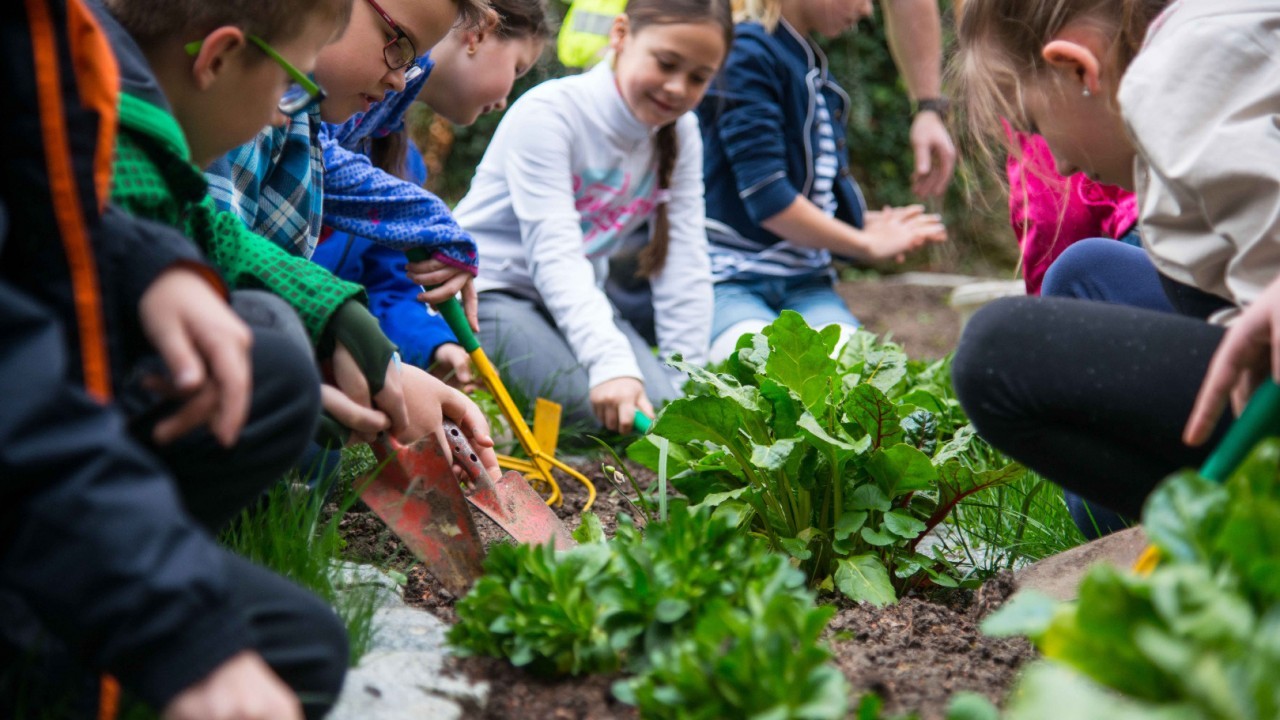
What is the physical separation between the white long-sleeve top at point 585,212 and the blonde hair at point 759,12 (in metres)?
0.51

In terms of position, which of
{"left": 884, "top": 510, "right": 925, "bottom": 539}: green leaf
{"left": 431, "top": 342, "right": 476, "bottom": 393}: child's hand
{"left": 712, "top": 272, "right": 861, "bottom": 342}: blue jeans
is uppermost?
{"left": 884, "top": 510, "right": 925, "bottom": 539}: green leaf

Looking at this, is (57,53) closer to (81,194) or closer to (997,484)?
(81,194)

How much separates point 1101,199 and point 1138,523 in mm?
889

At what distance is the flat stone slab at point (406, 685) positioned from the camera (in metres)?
1.20

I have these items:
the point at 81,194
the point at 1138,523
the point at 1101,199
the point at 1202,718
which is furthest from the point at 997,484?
the point at 81,194

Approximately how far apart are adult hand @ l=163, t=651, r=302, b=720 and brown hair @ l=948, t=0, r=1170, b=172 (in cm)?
132

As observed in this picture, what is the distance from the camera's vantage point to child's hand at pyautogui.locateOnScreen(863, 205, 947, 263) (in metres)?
3.56

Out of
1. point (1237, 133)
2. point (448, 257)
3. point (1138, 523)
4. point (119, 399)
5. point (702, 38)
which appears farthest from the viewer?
point (702, 38)

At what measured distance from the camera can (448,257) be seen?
2.13m

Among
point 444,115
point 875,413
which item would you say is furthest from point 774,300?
point 875,413

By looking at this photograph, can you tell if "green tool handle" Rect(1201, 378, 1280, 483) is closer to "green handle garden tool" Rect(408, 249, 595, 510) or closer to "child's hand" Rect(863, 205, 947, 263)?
"green handle garden tool" Rect(408, 249, 595, 510)

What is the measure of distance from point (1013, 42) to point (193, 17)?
1150mm

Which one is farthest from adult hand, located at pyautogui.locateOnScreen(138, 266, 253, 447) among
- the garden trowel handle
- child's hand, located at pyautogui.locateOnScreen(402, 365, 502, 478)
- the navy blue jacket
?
the navy blue jacket

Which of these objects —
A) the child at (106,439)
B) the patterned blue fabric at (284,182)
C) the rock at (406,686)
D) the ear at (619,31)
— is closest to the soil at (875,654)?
the rock at (406,686)
